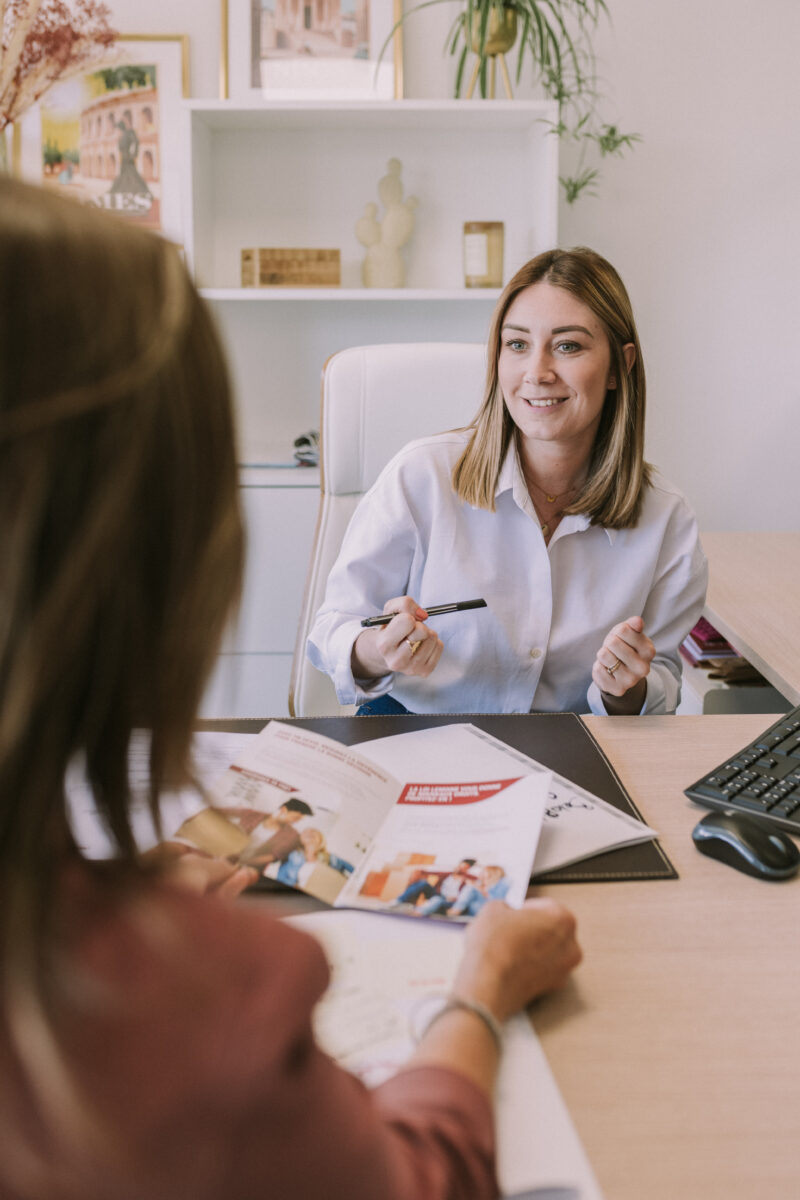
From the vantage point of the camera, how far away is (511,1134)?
54 cm

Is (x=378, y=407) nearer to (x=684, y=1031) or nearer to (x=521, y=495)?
(x=521, y=495)

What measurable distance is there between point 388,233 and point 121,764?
89.0 inches

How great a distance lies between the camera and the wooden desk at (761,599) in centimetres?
138

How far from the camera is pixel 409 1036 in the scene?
61 centimetres

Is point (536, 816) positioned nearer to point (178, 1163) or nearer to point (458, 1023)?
point (458, 1023)

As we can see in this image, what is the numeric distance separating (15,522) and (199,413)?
84mm

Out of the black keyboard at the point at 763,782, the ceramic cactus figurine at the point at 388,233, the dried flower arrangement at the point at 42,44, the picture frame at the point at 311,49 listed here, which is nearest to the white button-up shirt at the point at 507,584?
the black keyboard at the point at 763,782

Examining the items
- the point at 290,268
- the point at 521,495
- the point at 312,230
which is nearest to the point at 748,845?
the point at 521,495

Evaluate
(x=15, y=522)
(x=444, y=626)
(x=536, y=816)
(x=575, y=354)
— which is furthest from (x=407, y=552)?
(x=15, y=522)

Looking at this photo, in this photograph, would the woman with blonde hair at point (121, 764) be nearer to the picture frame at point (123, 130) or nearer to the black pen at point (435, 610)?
the black pen at point (435, 610)

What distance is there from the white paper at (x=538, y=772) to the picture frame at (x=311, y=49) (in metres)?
1.89

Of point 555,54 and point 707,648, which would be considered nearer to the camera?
point 707,648

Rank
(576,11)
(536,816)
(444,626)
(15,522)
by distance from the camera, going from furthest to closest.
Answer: (576,11), (444,626), (536,816), (15,522)

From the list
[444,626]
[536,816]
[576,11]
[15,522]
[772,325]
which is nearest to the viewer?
[15,522]
